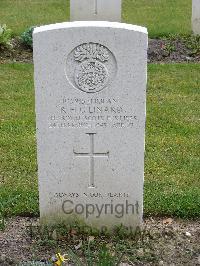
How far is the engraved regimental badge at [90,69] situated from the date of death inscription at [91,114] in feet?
0.34

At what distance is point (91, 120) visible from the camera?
4320mm

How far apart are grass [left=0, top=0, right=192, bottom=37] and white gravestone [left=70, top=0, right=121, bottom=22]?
789 mm

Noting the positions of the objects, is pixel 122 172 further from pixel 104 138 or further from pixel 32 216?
pixel 32 216

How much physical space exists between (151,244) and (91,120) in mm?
1020

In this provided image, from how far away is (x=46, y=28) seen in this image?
415cm

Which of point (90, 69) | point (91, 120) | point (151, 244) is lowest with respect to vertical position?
point (151, 244)

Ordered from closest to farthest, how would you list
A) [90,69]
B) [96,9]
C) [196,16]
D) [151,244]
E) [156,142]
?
[90,69] → [151,244] → [156,142] → [196,16] → [96,9]

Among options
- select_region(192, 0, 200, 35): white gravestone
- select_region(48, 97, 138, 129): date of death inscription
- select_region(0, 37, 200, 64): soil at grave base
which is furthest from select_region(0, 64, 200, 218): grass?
select_region(192, 0, 200, 35): white gravestone

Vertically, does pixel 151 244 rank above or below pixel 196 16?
below

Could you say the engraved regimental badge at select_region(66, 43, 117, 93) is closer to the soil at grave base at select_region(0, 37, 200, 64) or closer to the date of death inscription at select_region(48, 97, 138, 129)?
the date of death inscription at select_region(48, 97, 138, 129)

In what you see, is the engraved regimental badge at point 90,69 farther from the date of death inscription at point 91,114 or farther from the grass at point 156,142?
the grass at point 156,142

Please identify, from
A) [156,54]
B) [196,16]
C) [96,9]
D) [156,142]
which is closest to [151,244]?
[156,142]

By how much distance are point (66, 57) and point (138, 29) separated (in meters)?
0.52

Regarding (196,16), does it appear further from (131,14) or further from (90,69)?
(90,69)
